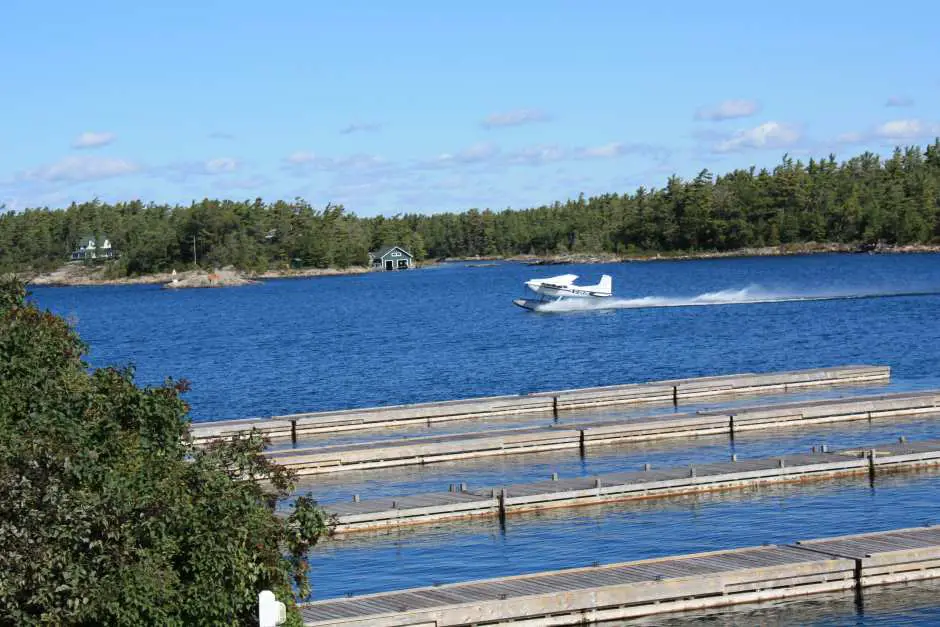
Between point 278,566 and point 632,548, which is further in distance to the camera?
point 632,548

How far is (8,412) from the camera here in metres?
18.7

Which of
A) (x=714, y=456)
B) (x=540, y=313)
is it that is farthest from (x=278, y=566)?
(x=540, y=313)

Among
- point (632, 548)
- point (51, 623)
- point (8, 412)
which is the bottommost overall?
point (632, 548)

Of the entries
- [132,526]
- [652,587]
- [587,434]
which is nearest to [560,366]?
[587,434]

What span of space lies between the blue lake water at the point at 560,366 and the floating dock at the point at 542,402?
139cm

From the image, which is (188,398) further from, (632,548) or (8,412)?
(8,412)

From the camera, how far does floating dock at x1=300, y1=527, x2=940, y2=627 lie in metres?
22.0

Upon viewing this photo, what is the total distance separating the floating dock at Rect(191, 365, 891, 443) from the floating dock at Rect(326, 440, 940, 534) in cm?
1196

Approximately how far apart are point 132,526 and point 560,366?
5776cm

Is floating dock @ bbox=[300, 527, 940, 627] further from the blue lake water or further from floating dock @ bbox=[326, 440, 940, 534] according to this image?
floating dock @ bbox=[326, 440, 940, 534]

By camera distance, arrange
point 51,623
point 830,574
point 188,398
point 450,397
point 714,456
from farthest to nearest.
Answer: point 188,398, point 450,397, point 714,456, point 830,574, point 51,623

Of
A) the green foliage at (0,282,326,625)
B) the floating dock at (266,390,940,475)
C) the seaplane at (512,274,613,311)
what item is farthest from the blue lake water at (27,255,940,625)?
the green foliage at (0,282,326,625)

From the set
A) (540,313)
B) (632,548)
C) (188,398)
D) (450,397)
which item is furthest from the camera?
(540,313)

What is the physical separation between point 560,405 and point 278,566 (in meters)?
33.4
